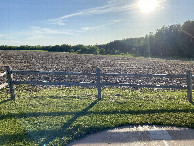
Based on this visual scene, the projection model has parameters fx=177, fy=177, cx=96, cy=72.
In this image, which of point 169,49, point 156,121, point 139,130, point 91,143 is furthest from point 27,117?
point 169,49

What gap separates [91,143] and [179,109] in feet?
15.6

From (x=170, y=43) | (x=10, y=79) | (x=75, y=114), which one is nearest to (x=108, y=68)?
(x=10, y=79)

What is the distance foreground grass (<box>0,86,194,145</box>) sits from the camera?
618cm

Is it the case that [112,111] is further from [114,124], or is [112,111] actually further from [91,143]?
[91,143]

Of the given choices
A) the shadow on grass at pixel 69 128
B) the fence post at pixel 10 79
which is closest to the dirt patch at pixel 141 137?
the shadow on grass at pixel 69 128

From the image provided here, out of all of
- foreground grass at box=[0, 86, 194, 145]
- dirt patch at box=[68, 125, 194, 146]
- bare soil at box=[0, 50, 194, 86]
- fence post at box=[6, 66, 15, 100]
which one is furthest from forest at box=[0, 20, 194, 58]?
fence post at box=[6, 66, 15, 100]

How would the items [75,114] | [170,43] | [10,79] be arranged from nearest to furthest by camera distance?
[75,114]
[10,79]
[170,43]

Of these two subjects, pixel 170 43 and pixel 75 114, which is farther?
pixel 170 43

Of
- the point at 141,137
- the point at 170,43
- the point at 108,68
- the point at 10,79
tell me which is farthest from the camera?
the point at 170,43

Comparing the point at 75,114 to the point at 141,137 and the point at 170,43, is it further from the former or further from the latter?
the point at 170,43

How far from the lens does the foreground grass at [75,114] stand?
20.3 feet

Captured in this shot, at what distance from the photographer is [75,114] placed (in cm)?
769

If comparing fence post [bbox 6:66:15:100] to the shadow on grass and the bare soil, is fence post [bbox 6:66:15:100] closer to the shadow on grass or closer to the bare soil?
the shadow on grass

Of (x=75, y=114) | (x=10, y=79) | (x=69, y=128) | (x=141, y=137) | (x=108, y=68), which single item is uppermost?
(x=10, y=79)
